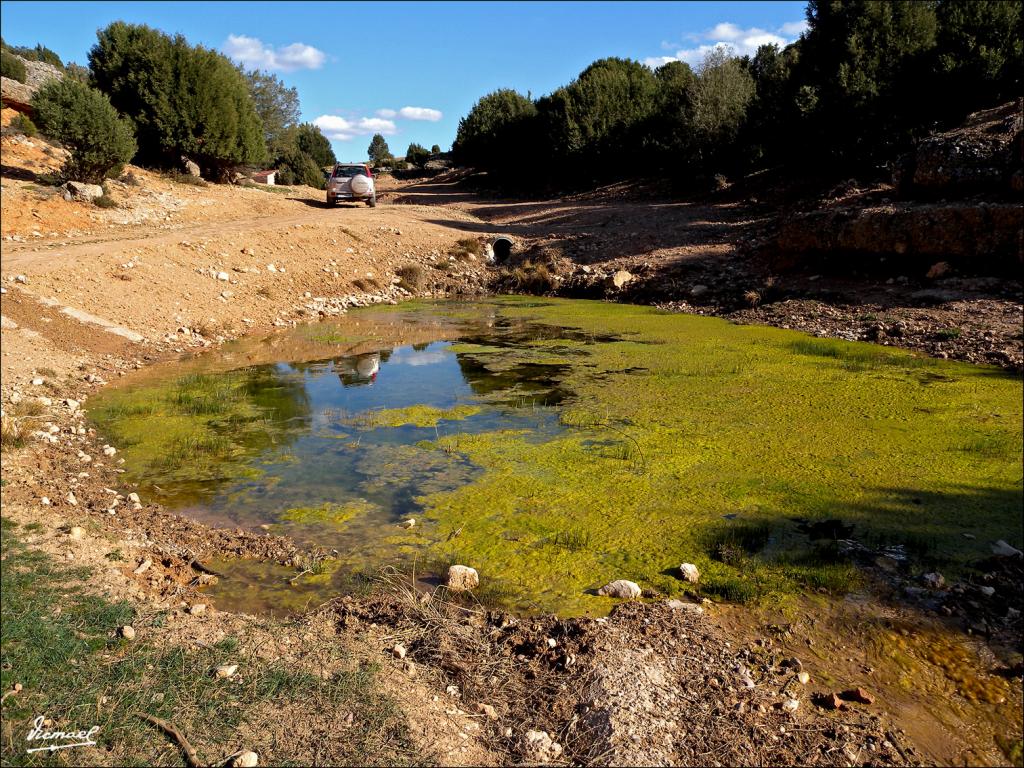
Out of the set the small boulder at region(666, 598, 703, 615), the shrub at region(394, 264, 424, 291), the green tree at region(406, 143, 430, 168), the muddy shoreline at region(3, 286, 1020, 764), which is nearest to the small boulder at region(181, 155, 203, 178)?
the shrub at region(394, 264, 424, 291)

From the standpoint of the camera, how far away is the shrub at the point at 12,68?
1148 inches

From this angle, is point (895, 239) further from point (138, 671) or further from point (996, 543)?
point (138, 671)

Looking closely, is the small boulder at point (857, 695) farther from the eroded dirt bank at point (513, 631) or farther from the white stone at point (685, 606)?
the white stone at point (685, 606)

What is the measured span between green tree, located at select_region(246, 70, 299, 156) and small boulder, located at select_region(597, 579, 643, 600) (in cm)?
3802

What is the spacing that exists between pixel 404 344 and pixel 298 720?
34.2ft

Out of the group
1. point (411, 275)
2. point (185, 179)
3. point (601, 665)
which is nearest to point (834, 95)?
point (411, 275)

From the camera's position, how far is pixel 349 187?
26312mm

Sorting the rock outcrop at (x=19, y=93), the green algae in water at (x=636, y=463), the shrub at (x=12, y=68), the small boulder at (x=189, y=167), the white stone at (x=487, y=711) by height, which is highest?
the shrub at (x=12, y=68)

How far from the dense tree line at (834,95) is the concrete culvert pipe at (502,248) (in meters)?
9.14

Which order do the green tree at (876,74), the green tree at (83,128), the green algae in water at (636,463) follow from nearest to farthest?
1. the green algae in water at (636,463)
2. the green tree at (83,128)
3. the green tree at (876,74)

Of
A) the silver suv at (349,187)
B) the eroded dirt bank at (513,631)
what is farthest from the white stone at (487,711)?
the silver suv at (349,187)

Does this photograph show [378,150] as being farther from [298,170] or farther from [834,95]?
Answer: [834,95]

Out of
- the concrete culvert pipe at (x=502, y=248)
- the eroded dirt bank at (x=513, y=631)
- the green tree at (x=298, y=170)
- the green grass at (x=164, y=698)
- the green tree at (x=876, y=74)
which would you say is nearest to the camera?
the green grass at (x=164, y=698)

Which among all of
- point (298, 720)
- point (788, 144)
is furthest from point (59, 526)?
point (788, 144)
